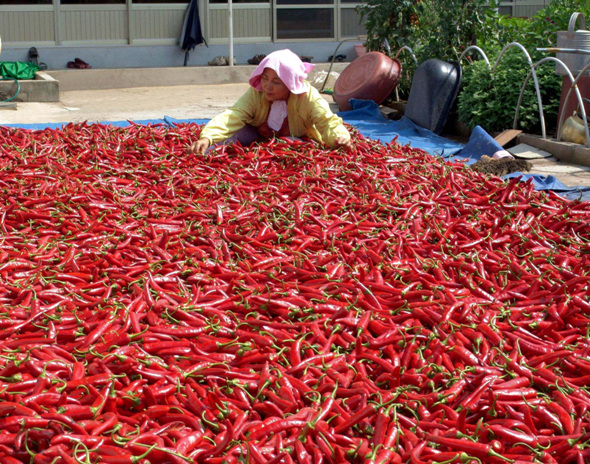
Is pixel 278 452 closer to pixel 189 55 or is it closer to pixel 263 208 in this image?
pixel 263 208

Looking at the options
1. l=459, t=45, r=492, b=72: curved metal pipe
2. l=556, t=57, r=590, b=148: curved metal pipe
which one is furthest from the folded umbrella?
l=556, t=57, r=590, b=148: curved metal pipe

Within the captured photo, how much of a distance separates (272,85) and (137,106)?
5394 millimetres

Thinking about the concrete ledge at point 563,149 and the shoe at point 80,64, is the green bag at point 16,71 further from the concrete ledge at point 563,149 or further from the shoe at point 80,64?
the concrete ledge at point 563,149

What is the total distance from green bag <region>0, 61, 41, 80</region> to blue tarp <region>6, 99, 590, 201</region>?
3.00 m

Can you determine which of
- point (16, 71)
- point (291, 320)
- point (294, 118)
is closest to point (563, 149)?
point (294, 118)

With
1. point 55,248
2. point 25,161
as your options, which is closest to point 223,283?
point 55,248

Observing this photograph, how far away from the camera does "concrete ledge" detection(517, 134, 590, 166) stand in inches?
279

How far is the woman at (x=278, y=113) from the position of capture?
597cm

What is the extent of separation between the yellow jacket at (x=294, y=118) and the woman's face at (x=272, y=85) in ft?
→ 0.46

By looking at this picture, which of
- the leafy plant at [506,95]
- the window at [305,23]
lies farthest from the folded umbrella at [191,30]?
the leafy plant at [506,95]

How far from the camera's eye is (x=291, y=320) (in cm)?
314

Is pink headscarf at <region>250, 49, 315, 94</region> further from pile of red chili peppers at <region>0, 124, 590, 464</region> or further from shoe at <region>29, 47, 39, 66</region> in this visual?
shoe at <region>29, 47, 39, 66</region>

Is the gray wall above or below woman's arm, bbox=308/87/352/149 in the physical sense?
above

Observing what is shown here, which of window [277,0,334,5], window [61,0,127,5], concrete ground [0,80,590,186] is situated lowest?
concrete ground [0,80,590,186]
